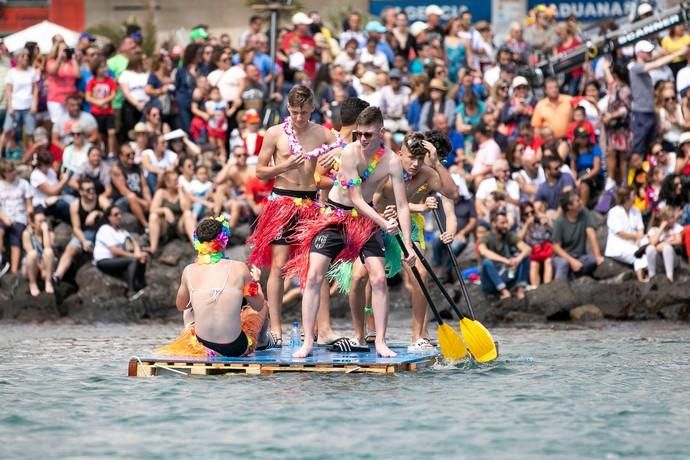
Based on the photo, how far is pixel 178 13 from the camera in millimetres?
35312

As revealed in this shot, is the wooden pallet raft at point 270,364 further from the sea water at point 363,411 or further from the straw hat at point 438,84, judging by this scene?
the straw hat at point 438,84

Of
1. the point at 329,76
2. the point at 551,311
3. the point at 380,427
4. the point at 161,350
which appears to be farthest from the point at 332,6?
the point at 380,427

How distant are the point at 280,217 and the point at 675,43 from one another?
10045mm

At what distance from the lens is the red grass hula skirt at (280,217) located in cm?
1521

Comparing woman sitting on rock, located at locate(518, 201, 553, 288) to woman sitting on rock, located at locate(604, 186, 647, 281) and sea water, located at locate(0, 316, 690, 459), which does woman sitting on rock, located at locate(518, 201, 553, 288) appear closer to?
woman sitting on rock, located at locate(604, 186, 647, 281)

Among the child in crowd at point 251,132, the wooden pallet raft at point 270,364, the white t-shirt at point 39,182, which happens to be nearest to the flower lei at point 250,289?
the wooden pallet raft at point 270,364

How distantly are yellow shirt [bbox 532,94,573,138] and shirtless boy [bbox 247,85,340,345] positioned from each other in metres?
8.62

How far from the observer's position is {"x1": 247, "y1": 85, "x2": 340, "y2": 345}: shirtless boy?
15.0 m

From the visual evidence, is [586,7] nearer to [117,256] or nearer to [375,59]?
[375,59]

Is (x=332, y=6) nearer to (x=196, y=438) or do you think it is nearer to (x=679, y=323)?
(x=679, y=323)

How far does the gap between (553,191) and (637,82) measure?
6.18ft

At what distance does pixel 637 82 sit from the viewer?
74.7 feet

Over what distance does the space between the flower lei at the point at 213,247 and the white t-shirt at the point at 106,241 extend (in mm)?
8700

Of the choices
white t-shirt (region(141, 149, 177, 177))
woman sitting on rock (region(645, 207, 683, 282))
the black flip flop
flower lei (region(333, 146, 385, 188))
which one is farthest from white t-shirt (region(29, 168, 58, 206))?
flower lei (region(333, 146, 385, 188))
